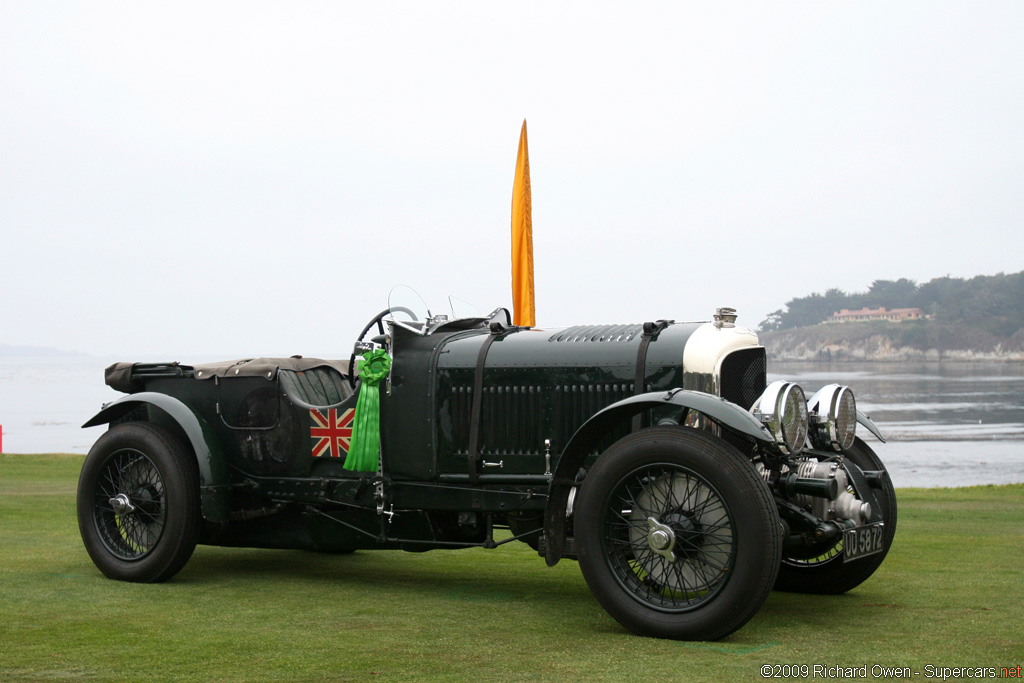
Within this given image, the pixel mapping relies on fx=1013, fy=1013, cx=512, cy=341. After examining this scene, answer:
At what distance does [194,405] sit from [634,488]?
341 cm

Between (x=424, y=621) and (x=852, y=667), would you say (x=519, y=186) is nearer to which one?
(x=424, y=621)

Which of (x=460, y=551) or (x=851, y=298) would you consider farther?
(x=851, y=298)

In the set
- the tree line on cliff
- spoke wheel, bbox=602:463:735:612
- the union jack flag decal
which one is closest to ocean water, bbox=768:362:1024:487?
the union jack flag decal

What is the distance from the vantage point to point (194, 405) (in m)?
7.07

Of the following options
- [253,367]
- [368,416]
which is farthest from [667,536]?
[253,367]

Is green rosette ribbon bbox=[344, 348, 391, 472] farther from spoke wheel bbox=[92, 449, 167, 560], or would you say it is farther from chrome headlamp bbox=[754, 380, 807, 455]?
chrome headlamp bbox=[754, 380, 807, 455]

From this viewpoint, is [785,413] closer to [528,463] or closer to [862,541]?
[862,541]

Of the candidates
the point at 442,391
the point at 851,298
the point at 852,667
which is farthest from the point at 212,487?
the point at 851,298

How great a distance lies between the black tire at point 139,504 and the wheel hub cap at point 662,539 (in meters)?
3.15

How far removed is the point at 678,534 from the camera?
498cm

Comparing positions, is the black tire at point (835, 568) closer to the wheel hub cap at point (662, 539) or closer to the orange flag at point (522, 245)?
the wheel hub cap at point (662, 539)

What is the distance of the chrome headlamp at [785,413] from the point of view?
5242 mm

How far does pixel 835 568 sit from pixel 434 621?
243 cm

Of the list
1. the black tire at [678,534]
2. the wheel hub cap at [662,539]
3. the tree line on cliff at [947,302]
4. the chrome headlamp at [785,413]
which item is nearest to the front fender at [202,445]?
the black tire at [678,534]
